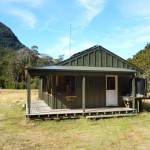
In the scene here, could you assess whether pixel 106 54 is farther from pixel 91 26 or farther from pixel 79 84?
pixel 91 26

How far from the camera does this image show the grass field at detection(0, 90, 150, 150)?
7.50 metres

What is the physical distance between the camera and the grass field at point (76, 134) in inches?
295

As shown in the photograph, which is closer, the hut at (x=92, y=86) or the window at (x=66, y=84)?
the hut at (x=92, y=86)

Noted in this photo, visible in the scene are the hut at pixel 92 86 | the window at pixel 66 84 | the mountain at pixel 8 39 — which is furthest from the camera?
the mountain at pixel 8 39

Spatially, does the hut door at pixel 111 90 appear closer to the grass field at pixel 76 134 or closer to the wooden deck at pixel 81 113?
the wooden deck at pixel 81 113

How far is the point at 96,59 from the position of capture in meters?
15.0

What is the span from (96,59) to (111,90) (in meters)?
2.09

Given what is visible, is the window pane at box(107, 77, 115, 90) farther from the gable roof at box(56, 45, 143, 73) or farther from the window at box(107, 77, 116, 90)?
the gable roof at box(56, 45, 143, 73)

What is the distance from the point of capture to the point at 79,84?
14055 millimetres

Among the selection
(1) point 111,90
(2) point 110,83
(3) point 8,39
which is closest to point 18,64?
(2) point 110,83

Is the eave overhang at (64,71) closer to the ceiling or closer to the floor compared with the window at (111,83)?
closer to the ceiling

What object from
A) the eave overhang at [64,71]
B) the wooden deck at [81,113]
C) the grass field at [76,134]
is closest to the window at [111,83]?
the eave overhang at [64,71]

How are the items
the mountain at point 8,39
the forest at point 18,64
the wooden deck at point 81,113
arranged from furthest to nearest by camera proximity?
the mountain at point 8,39, the forest at point 18,64, the wooden deck at point 81,113

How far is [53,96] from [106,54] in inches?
169
